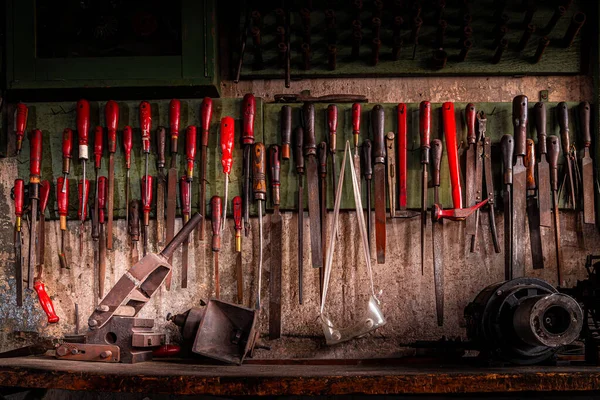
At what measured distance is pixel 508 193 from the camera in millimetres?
2838

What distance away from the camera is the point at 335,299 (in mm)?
2893

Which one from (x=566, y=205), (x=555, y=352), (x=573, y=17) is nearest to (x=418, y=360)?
(x=555, y=352)

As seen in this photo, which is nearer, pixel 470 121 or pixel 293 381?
pixel 293 381

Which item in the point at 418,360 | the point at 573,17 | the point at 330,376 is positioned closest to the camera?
the point at 330,376

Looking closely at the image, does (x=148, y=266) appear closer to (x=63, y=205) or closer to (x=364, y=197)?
(x=63, y=205)

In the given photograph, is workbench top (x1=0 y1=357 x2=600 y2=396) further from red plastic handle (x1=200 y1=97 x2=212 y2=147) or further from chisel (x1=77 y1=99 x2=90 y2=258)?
red plastic handle (x1=200 y1=97 x2=212 y2=147)

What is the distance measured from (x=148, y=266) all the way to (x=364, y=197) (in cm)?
107

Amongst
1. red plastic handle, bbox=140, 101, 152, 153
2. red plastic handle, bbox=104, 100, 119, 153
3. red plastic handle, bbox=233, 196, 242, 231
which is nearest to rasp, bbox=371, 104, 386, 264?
red plastic handle, bbox=233, 196, 242, 231

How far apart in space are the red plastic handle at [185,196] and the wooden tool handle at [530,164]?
1.60 metres

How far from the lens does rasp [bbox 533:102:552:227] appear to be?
111 inches

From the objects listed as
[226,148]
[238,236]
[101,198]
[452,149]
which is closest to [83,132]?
[101,198]

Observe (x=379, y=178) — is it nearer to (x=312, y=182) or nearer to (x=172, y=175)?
(x=312, y=182)

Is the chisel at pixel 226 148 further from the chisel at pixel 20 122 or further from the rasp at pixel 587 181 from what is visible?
the rasp at pixel 587 181

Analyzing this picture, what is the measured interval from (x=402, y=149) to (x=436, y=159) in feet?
0.54
